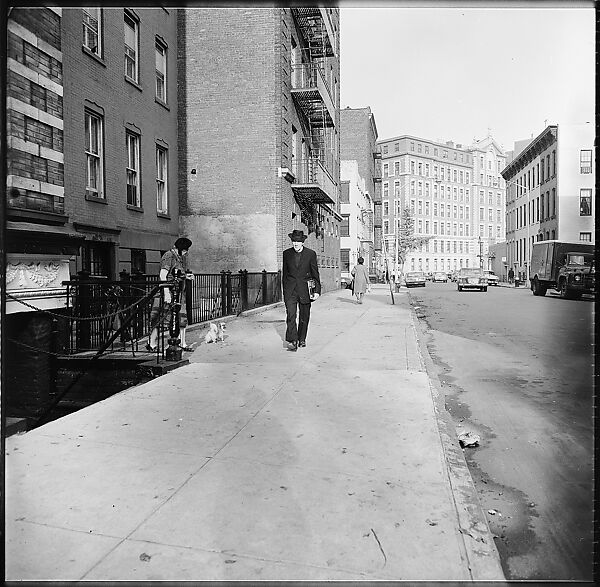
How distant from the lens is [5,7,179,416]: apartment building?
6.93m

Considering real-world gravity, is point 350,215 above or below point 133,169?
above

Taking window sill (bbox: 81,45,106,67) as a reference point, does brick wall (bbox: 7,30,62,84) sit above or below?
below

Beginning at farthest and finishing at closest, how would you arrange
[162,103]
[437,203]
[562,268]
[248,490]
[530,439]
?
[437,203]
[562,268]
[162,103]
[530,439]
[248,490]

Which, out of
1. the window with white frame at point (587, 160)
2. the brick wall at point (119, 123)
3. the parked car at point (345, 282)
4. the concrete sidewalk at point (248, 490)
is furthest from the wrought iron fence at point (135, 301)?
the parked car at point (345, 282)

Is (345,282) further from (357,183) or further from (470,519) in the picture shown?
(470,519)

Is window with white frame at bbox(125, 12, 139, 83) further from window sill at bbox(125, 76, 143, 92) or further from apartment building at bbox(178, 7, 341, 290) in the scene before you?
apartment building at bbox(178, 7, 341, 290)

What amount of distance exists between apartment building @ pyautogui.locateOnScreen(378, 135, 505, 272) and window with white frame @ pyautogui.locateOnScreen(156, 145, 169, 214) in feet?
215

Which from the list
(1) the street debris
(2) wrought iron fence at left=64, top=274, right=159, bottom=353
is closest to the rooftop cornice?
(2) wrought iron fence at left=64, top=274, right=159, bottom=353

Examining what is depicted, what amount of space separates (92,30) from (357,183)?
39.7 meters

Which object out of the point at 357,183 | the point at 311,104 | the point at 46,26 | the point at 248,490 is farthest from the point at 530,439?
the point at 357,183

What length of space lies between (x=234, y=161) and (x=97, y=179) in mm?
7903

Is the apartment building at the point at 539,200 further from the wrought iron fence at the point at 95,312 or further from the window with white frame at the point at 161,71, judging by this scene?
the wrought iron fence at the point at 95,312

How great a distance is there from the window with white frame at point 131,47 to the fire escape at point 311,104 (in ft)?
27.7

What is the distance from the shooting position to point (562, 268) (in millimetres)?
27000
